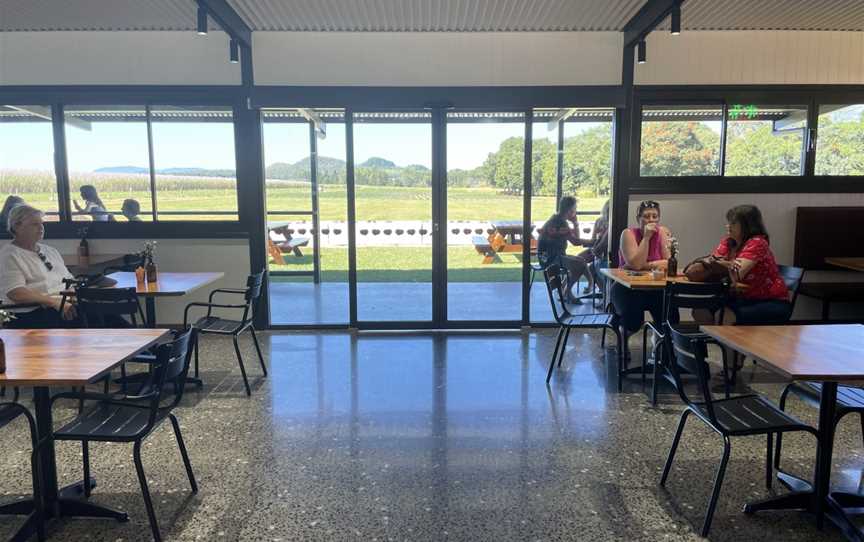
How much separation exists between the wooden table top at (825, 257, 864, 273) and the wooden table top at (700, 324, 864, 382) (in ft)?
8.83

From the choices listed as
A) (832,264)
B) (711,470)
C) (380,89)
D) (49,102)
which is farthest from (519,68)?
(49,102)

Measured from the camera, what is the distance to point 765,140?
5844 mm

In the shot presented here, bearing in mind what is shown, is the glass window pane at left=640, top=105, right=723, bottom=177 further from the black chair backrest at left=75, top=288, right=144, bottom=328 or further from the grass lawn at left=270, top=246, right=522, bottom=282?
the black chair backrest at left=75, top=288, right=144, bottom=328

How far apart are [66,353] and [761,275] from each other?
449 cm

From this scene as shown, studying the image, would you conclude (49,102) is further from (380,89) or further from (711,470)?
(711,470)

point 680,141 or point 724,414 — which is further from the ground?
point 680,141

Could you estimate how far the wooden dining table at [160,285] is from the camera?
4.05m

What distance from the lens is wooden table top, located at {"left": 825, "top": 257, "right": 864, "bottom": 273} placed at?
5.13 meters

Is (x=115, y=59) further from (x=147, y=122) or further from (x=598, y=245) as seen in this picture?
(x=598, y=245)

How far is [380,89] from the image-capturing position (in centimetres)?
567

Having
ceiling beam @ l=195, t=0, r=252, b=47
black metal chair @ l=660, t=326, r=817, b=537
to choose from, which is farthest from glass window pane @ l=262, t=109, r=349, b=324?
black metal chair @ l=660, t=326, r=817, b=537

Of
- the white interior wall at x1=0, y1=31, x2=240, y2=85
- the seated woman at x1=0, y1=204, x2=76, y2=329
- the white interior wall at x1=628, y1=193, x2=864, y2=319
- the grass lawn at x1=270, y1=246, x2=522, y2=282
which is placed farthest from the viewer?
the grass lawn at x1=270, y1=246, x2=522, y2=282

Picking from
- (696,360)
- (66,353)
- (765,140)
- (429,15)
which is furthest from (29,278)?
(765,140)

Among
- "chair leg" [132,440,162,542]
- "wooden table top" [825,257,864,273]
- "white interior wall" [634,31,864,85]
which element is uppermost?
"white interior wall" [634,31,864,85]
